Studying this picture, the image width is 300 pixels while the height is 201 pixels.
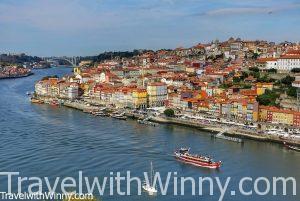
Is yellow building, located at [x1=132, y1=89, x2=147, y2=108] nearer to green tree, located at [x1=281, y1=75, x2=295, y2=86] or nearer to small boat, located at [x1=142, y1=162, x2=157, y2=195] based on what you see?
green tree, located at [x1=281, y1=75, x2=295, y2=86]

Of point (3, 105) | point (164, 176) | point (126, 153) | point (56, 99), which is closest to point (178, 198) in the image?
point (164, 176)

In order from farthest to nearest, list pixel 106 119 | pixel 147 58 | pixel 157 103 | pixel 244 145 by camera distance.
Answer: pixel 147 58 → pixel 157 103 → pixel 106 119 → pixel 244 145

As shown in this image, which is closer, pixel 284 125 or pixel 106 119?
pixel 284 125

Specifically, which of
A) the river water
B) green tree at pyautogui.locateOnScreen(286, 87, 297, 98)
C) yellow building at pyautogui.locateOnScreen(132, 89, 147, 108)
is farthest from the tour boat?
yellow building at pyautogui.locateOnScreen(132, 89, 147, 108)

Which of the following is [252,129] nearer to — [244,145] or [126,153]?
[244,145]

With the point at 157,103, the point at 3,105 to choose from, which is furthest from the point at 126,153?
the point at 3,105

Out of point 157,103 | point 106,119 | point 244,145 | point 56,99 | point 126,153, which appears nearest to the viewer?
point 126,153

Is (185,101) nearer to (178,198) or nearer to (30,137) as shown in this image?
(30,137)

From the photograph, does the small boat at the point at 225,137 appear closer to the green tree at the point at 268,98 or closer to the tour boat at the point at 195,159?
the tour boat at the point at 195,159
